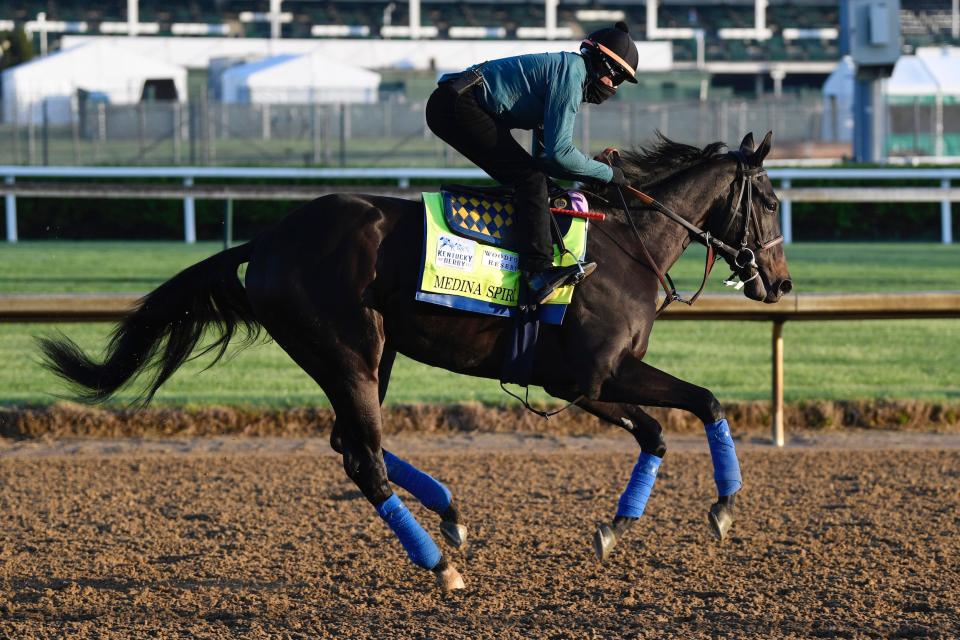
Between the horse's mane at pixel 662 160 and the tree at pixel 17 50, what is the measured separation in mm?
42817

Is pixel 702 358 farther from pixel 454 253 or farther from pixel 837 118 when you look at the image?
pixel 837 118

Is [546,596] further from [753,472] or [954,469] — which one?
[954,469]

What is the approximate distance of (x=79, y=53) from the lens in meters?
36.6

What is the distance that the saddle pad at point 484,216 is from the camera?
4.62 m

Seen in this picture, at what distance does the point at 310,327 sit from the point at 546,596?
4.10 feet

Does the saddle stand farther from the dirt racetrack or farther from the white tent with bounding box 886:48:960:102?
the white tent with bounding box 886:48:960:102

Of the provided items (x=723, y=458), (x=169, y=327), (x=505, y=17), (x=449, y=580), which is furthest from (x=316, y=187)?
(x=505, y=17)

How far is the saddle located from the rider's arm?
14cm

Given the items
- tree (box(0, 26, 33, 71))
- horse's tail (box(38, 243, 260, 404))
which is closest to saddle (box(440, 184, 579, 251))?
horse's tail (box(38, 243, 260, 404))

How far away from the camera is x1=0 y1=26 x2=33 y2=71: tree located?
44.0m

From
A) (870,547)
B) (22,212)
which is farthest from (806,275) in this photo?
(22,212)

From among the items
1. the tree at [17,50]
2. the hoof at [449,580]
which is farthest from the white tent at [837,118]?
the tree at [17,50]

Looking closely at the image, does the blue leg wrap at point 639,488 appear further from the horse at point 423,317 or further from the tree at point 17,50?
the tree at point 17,50

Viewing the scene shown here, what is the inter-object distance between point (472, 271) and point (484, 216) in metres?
0.23
